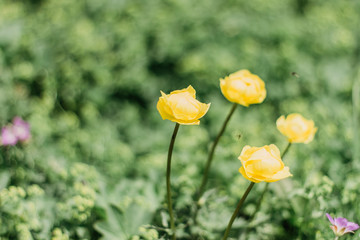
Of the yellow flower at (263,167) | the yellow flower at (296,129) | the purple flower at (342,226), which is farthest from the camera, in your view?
the yellow flower at (296,129)

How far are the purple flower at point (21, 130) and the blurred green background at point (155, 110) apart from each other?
7 cm

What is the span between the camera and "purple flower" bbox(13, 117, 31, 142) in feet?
6.65

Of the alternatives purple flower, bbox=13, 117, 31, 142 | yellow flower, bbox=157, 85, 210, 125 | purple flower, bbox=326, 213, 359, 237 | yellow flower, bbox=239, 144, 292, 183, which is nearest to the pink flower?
purple flower, bbox=13, 117, 31, 142

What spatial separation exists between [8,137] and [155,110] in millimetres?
964

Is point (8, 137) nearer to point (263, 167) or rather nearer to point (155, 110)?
point (155, 110)

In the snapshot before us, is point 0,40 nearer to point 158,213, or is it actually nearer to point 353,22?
point 158,213

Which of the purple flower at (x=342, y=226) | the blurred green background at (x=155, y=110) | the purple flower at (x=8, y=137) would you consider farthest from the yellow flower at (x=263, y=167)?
the purple flower at (x=8, y=137)

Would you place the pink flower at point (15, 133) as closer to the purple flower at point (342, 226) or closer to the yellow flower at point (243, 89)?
the yellow flower at point (243, 89)

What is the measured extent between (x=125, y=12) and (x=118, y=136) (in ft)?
3.68

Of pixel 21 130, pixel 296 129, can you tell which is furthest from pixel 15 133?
pixel 296 129

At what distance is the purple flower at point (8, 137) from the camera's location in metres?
1.96

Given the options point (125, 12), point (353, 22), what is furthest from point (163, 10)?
point (353, 22)

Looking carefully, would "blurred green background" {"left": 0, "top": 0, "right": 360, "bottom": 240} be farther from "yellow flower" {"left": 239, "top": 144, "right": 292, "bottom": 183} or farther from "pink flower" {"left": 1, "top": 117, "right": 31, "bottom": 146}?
"yellow flower" {"left": 239, "top": 144, "right": 292, "bottom": 183}

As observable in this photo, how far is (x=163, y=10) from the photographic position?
2.90 m
